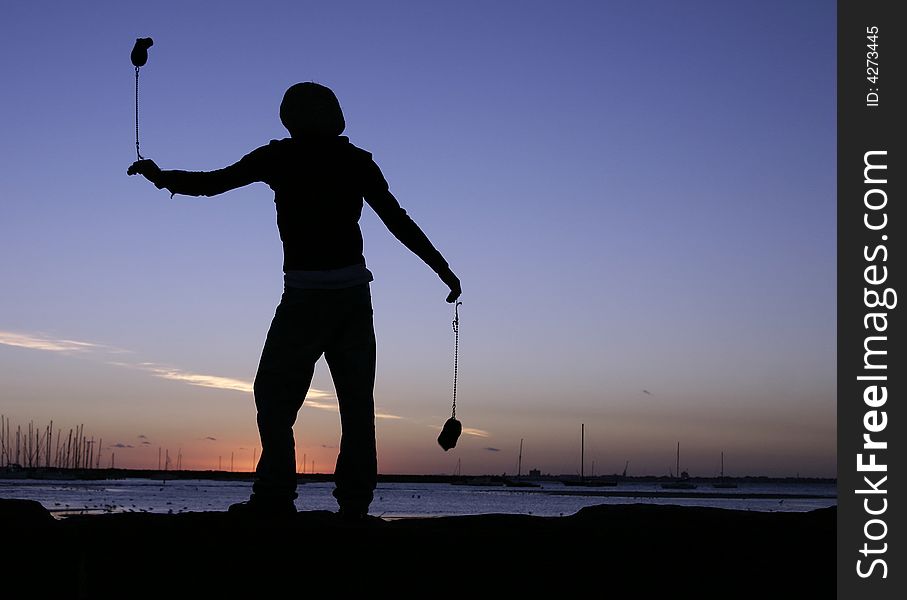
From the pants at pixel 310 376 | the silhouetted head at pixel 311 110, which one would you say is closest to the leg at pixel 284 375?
the pants at pixel 310 376

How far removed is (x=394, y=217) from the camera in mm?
6074

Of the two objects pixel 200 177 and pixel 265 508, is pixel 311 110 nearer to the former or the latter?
pixel 200 177

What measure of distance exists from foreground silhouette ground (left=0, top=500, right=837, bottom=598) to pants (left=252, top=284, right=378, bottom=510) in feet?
3.25

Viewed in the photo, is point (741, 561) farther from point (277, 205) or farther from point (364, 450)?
point (277, 205)

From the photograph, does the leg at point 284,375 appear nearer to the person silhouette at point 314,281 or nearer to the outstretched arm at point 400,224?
the person silhouette at point 314,281

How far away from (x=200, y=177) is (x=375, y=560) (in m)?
2.57

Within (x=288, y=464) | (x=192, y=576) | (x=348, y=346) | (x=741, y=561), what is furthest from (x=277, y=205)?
(x=741, y=561)

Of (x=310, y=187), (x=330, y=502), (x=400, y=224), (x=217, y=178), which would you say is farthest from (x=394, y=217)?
(x=330, y=502)

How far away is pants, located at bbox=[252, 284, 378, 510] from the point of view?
570 centimetres

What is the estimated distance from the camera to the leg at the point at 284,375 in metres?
5.69

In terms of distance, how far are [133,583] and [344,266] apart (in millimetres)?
2201

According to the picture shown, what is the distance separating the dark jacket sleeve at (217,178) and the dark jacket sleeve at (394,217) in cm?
57

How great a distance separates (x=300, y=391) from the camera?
5762mm
